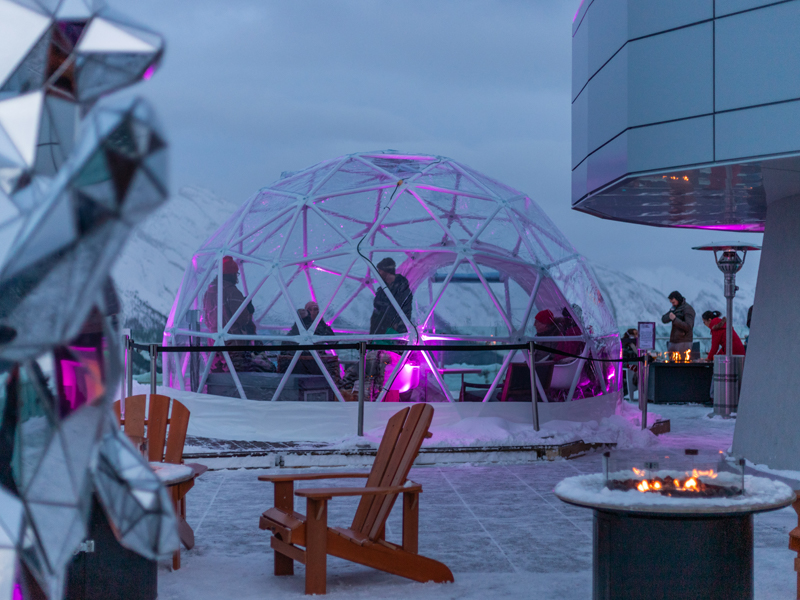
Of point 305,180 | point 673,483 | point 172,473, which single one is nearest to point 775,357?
point 673,483

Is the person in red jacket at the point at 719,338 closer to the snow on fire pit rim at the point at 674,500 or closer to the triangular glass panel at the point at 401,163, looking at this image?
the triangular glass panel at the point at 401,163

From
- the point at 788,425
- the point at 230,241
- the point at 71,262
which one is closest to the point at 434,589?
the point at 71,262

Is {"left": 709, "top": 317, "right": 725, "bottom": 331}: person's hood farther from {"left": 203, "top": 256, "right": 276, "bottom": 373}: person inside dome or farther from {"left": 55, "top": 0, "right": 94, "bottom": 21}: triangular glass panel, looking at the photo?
{"left": 55, "top": 0, "right": 94, "bottom": 21}: triangular glass panel

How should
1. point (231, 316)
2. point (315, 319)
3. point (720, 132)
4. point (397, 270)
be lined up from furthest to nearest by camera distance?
point (231, 316) < point (397, 270) < point (315, 319) < point (720, 132)

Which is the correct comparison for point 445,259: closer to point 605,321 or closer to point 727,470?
point 605,321

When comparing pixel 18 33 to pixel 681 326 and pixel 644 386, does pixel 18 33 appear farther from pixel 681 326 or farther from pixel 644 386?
pixel 681 326

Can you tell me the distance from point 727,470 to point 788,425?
14.8 feet

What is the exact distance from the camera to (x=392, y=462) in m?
4.37

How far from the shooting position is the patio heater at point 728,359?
12672 mm

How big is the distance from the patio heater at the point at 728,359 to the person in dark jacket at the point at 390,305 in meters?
5.75

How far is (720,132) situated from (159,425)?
474 cm

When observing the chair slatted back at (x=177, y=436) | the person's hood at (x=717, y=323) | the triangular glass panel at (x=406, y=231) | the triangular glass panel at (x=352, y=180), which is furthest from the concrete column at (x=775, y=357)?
the person's hood at (x=717, y=323)

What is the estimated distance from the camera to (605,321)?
11.0m

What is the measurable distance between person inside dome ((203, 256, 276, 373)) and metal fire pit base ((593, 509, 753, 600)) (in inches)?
263
